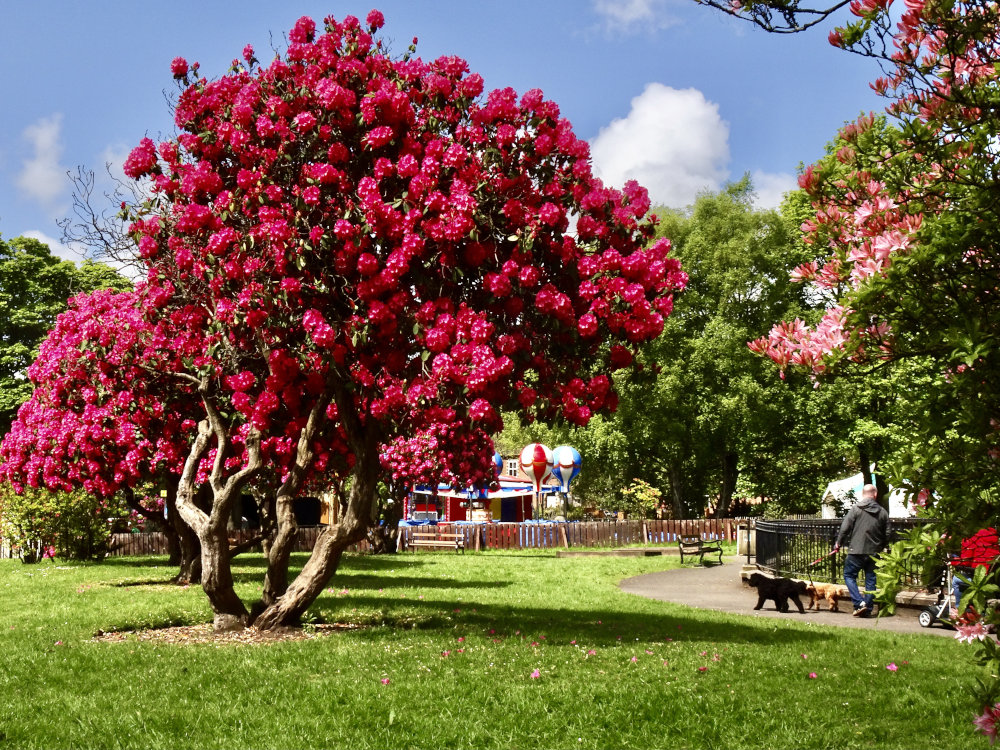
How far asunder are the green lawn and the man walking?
1.52m

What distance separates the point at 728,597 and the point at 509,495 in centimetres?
3609

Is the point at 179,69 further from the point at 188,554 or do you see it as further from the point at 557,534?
the point at 557,534

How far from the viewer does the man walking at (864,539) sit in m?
13.4

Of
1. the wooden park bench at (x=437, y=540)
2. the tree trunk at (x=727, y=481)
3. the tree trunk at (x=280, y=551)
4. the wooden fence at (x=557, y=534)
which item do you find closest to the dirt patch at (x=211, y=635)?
the tree trunk at (x=280, y=551)

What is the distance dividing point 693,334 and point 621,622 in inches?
1205

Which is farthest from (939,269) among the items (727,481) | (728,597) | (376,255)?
(727,481)

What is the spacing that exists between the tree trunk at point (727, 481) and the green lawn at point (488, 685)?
104 ft

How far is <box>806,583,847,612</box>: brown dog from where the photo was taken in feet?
47.9

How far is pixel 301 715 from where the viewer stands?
673 centimetres

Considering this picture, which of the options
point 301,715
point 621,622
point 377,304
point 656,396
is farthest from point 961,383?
point 656,396

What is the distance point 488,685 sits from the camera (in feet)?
25.2

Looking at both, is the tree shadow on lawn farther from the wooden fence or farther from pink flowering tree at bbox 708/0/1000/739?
the wooden fence

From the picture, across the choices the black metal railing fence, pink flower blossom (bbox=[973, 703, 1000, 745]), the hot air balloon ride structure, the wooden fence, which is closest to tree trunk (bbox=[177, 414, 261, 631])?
pink flower blossom (bbox=[973, 703, 1000, 745])

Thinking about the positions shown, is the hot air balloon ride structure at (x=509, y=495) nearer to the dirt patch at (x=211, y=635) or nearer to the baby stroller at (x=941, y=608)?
the baby stroller at (x=941, y=608)
